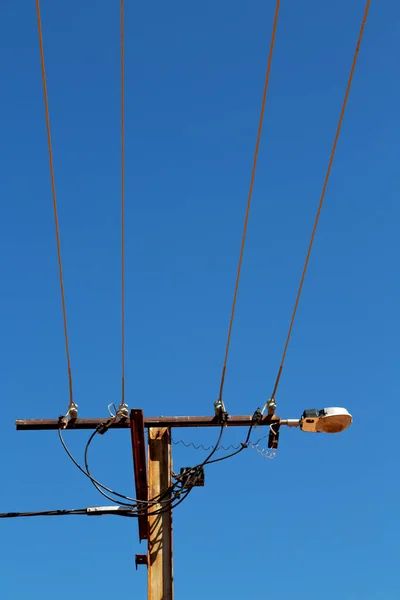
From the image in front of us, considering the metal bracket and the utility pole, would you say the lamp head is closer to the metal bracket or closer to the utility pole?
the utility pole

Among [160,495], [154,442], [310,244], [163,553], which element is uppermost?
[310,244]

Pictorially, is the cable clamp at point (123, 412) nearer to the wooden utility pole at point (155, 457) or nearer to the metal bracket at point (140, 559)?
the wooden utility pole at point (155, 457)

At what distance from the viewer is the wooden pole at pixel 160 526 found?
27.1ft

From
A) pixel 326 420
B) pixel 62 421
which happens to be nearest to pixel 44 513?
pixel 62 421

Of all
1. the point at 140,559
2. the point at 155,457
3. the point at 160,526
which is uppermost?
the point at 155,457

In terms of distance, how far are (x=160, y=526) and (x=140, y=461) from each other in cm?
68

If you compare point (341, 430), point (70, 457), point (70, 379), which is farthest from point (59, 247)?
point (341, 430)

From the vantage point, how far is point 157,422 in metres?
8.91

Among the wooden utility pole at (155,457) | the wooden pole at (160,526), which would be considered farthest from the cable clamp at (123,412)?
the wooden pole at (160,526)

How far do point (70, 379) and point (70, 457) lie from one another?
0.80m

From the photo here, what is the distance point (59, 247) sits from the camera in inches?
348

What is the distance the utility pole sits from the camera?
334 inches

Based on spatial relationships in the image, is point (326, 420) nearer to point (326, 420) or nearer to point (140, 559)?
point (326, 420)

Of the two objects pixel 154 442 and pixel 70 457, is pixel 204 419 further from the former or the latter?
pixel 70 457
